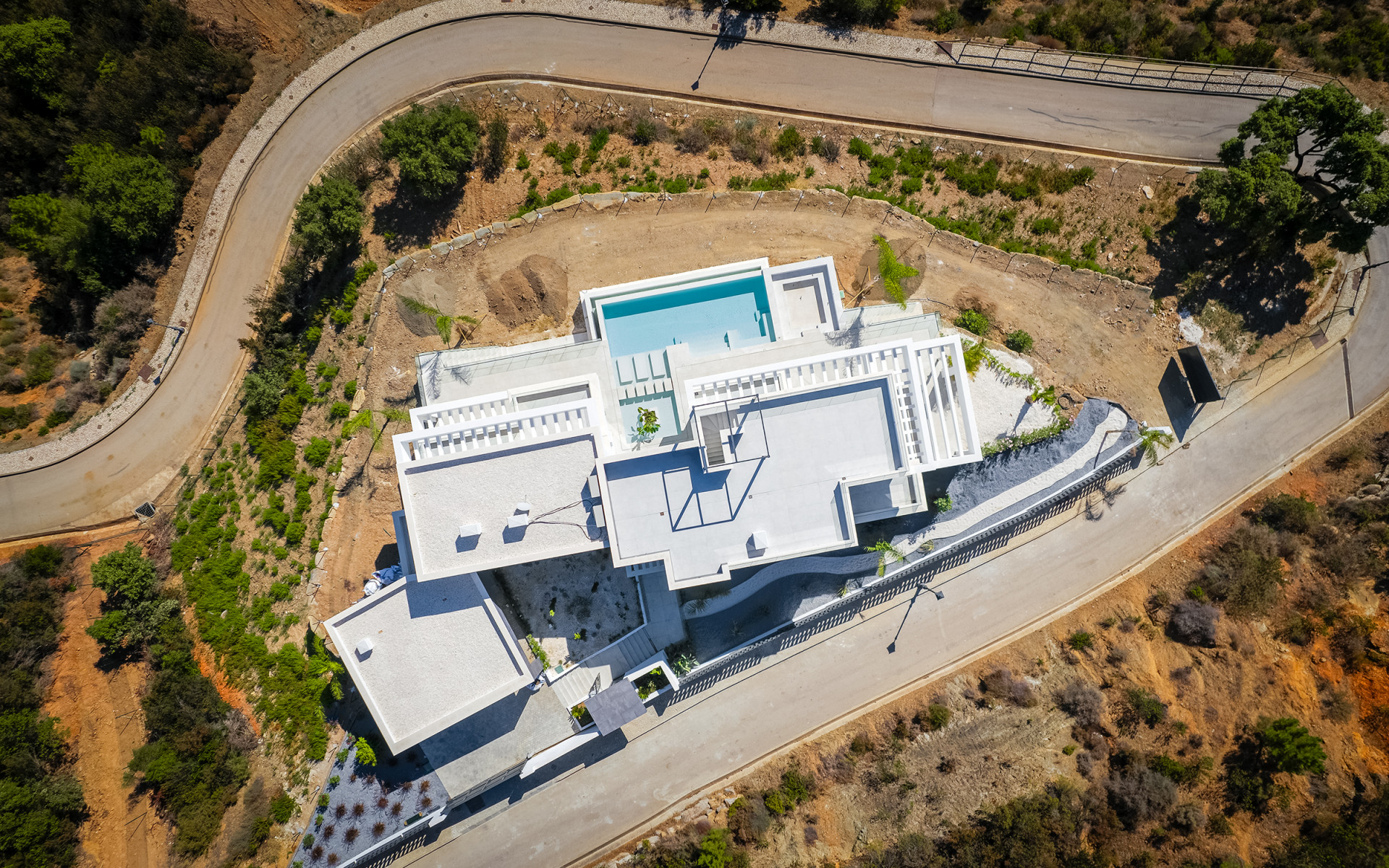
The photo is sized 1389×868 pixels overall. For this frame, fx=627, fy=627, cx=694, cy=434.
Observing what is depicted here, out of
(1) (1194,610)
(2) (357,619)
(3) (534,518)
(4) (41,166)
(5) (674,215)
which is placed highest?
(4) (41,166)

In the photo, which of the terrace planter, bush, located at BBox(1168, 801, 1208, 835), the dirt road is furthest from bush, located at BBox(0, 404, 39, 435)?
bush, located at BBox(1168, 801, 1208, 835)

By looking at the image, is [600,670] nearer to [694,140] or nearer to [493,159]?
[493,159]

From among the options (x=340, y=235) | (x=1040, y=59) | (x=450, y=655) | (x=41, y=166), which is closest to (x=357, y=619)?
(x=450, y=655)

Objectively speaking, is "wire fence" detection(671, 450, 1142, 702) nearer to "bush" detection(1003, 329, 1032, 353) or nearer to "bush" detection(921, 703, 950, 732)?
"bush" detection(921, 703, 950, 732)

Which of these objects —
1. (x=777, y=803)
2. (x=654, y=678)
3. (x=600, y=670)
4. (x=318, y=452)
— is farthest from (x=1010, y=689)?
(x=318, y=452)

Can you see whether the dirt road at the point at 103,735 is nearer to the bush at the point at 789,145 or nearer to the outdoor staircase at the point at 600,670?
the outdoor staircase at the point at 600,670

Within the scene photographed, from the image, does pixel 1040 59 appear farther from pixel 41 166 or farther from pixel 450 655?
pixel 41 166

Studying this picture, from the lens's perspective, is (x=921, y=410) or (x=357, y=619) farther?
(x=357, y=619)
